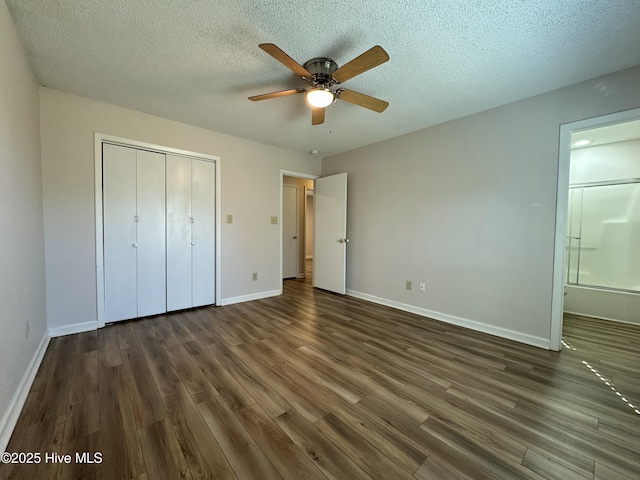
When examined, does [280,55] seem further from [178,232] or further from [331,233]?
[331,233]

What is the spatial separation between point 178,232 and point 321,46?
2.72 meters

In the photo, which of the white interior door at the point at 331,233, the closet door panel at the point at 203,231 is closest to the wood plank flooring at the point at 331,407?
the closet door panel at the point at 203,231

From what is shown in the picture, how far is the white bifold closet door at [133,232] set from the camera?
280cm

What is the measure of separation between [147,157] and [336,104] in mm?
2344

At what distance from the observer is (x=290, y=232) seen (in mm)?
5727

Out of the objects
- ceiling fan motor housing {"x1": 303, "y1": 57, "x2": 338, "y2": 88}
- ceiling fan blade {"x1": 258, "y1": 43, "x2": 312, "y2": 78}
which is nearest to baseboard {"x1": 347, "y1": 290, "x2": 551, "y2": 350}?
ceiling fan motor housing {"x1": 303, "y1": 57, "x2": 338, "y2": 88}

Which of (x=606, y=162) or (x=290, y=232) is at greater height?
(x=606, y=162)

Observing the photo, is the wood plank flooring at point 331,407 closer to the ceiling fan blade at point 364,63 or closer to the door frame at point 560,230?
the door frame at point 560,230

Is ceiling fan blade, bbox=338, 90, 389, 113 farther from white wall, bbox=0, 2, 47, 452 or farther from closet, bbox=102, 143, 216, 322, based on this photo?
closet, bbox=102, 143, 216, 322

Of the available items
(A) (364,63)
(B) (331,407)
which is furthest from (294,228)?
(B) (331,407)

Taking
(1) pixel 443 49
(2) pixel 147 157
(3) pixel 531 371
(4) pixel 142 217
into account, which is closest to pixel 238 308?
(4) pixel 142 217

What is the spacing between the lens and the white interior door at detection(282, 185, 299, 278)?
5.64 m

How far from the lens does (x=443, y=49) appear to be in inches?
71.5

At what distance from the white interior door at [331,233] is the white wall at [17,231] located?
137 inches
